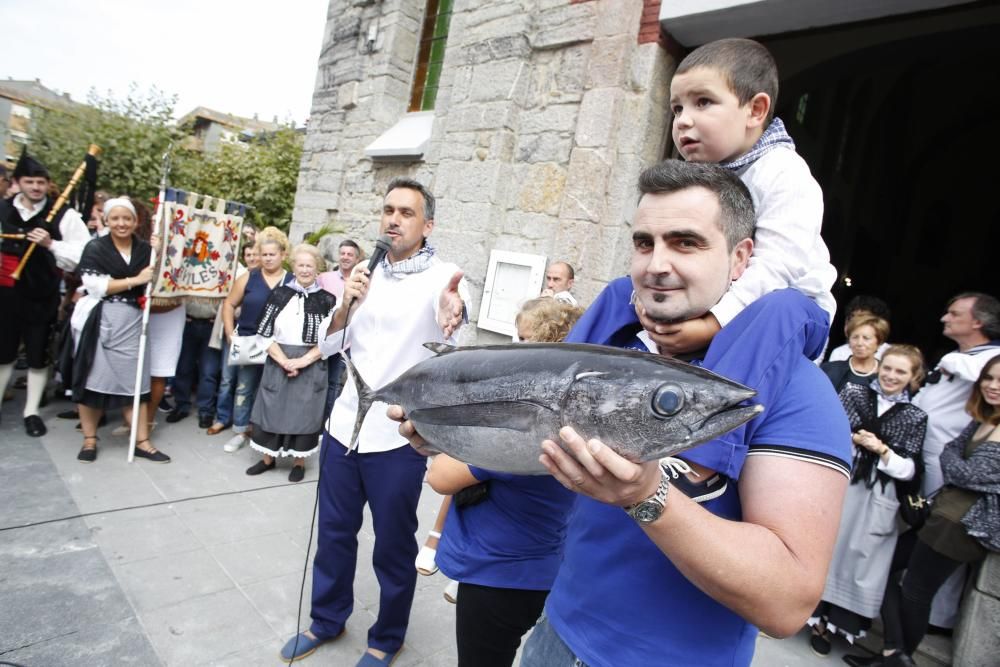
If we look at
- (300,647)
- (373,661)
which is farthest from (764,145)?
(300,647)

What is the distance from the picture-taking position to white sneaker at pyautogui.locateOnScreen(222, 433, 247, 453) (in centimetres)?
565

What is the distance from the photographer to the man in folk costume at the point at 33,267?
16.8ft

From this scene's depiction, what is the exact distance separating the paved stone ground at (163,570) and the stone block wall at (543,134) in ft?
9.91

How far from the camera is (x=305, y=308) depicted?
5.37m

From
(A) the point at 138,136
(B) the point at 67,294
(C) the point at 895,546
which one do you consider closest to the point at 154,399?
(B) the point at 67,294

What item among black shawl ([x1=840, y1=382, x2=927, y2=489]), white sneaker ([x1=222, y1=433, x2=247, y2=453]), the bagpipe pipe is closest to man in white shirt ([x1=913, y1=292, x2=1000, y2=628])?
black shawl ([x1=840, y1=382, x2=927, y2=489])

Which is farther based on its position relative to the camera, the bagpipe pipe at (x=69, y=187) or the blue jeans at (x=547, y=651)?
the bagpipe pipe at (x=69, y=187)

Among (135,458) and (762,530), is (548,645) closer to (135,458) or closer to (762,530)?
(762,530)

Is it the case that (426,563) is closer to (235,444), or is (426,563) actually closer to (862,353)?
(235,444)

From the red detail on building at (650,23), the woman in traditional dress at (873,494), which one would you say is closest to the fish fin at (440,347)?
the woman in traditional dress at (873,494)

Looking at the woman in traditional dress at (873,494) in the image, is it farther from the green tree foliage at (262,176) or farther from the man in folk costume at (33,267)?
the green tree foliage at (262,176)

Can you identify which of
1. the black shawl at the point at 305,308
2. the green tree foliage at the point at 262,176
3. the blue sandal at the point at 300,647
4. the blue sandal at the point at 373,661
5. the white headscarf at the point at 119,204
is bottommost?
the blue sandal at the point at 300,647

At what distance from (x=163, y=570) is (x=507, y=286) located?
13.0 feet

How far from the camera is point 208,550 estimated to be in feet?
12.3
